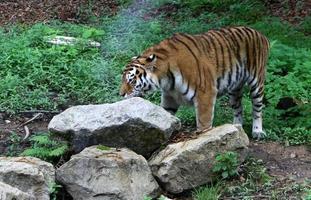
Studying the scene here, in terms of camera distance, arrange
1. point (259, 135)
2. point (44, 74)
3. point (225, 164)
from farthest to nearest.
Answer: point (44, 74)
point (259, 135)
point (225, 164)

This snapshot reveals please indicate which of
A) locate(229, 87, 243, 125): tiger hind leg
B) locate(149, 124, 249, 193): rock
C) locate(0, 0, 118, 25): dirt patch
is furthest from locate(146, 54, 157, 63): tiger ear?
locate(0, 0, 118, 25): dirt patch

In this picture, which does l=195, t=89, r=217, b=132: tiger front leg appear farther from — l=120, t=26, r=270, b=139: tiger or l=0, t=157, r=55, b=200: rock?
l=0, t=157, r=55, b=200: rock

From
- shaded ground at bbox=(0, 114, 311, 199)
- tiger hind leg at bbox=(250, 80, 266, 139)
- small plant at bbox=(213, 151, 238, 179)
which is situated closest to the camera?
small plant at bbox=(213, 151, 238, 179)

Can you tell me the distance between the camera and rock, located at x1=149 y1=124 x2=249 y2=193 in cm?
634

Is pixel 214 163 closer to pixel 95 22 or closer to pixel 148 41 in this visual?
pixel 148 41

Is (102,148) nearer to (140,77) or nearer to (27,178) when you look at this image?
(27,178)

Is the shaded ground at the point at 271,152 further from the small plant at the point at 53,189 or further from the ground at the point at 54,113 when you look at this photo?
the small plant at the point at 53,189

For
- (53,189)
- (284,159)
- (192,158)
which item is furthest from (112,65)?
(53,189)

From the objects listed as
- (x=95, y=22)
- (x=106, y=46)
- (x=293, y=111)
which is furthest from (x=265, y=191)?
(x=95, y=22)

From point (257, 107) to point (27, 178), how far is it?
3.33m

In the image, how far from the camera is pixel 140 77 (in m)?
7.43

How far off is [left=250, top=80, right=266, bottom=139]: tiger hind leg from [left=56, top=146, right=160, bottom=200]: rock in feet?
7.37

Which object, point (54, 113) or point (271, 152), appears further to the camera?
point (54, 113)

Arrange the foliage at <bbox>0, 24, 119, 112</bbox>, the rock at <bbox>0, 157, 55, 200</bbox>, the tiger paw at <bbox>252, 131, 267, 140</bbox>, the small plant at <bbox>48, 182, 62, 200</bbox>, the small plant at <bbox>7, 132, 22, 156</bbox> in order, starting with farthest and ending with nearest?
the foliage at <bbox>0, 24, 119, 112</bbox>, the tiger paw at <bbox>252, 131, 267, 140</bbox>, the small plant at <bbox>7, 132, 22, 156</bbox>, the small plant at <bbox>48, 182, 62, 200</bbox>, the rock at <bbox>0, 157, 55, 200</bbox>
